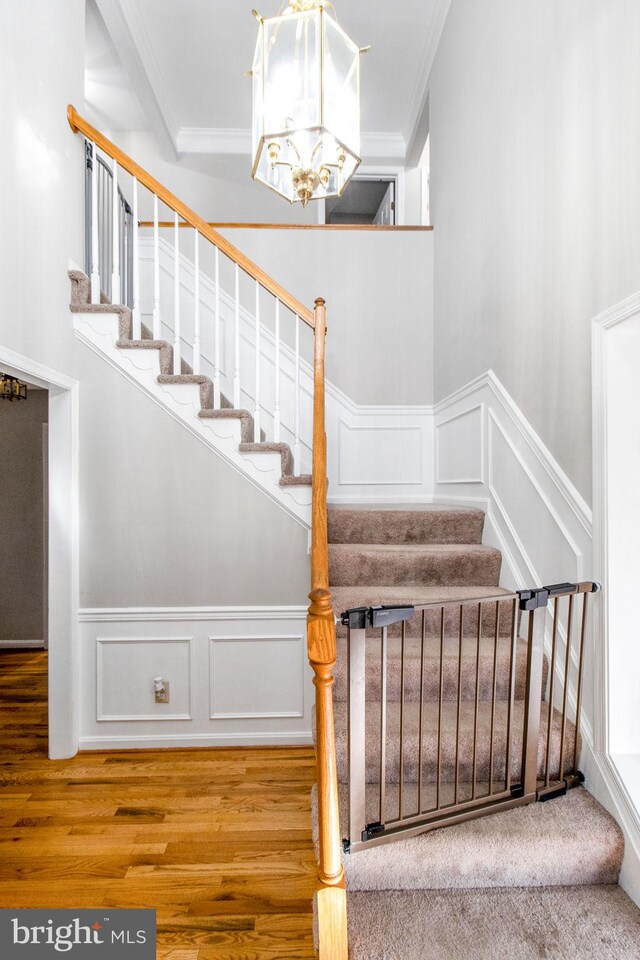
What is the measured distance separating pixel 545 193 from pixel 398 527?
72.4 inches

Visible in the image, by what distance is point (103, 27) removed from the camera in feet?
13.7

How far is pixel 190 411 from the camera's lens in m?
3.27

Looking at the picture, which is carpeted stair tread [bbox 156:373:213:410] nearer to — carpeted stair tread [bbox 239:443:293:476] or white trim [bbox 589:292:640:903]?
carpeted stair tread [bbox 239:443:293:476]

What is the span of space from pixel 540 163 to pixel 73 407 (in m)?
2.66

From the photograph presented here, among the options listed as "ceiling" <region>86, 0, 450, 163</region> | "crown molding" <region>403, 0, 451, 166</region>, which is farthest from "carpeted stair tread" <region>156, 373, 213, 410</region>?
"crown molding" <region>403, 0, 451, 166</region>

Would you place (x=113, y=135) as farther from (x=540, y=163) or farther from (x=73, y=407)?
(x=540, y=163)

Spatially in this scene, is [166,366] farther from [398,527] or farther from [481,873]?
[481,873]

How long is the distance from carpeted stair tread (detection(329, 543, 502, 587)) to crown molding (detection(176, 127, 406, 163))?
4.51 meters

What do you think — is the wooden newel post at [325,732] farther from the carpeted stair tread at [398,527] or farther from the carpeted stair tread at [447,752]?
the carpeted stair tread at [398,527]

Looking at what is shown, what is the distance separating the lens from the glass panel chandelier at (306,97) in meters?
2.18

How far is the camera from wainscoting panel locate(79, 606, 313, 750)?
3.26 meters

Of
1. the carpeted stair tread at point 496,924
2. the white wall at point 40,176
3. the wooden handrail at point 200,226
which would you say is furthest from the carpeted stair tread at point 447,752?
the white wall at point 40,176

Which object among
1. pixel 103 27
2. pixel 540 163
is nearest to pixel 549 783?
pixel 540 163

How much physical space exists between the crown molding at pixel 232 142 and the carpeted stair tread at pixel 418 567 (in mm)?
4508
